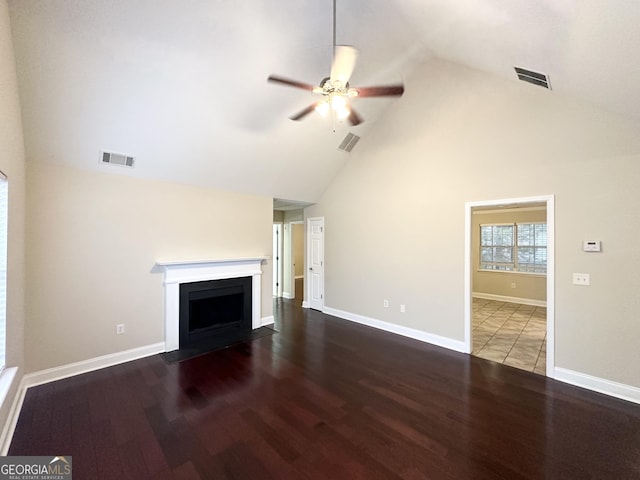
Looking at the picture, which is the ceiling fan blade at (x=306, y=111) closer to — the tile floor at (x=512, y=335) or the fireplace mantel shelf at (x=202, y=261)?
the fireplace mantel shelf at (x=202, y=261)

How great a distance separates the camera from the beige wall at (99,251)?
304cm

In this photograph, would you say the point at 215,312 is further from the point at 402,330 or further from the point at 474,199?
the point at 474,199

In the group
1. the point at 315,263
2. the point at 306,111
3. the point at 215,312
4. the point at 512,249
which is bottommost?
the point at 215,312

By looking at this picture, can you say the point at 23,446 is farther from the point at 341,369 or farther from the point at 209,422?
the point at 341,369

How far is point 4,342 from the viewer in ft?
7.32

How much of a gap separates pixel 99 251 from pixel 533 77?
544cm

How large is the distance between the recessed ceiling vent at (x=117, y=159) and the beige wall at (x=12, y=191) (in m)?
0.67

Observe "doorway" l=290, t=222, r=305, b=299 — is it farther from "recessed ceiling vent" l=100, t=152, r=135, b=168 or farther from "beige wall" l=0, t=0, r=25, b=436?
"beige wall" l=0, t=0, r=25, b=436

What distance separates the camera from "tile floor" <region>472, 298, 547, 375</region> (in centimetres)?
368

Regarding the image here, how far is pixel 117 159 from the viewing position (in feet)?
11.1

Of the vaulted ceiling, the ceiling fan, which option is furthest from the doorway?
the ceiling fan

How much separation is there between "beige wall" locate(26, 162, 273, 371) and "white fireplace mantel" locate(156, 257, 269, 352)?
11 cm

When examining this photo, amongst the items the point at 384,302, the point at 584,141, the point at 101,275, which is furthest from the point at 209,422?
the point at 584,141

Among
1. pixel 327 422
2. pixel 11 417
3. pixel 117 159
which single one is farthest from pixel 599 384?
pixel 117 159
